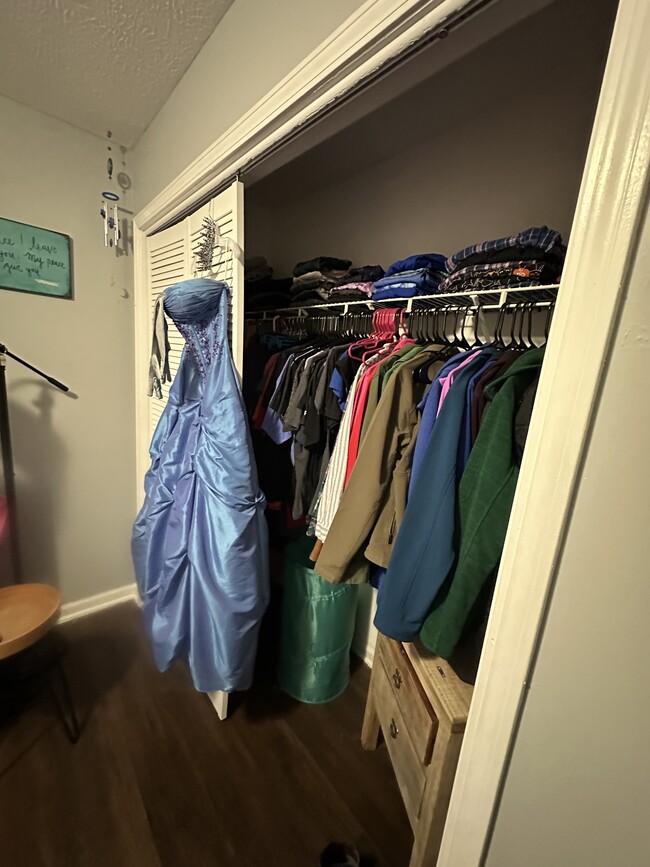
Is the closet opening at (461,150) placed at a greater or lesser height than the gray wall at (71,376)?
greater

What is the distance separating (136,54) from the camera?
1.18 metres

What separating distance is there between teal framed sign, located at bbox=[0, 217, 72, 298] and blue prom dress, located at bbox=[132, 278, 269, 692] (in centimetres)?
79

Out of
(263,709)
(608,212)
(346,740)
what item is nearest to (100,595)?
(263,709)

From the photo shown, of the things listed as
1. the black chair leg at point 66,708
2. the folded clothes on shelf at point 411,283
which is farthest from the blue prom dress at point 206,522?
the folded clothes on shelf at point 411,283

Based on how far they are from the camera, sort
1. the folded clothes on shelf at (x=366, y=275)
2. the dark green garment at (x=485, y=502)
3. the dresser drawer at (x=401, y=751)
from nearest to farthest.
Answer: the dark green garment at (x=485, y=502), the dresser drawer at (x=401, y=751), the folded clothes on shelf at (x=366, y=275)

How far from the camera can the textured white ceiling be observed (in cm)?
103

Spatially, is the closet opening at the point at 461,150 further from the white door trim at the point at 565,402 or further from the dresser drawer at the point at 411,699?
the white door trim at the point at 565,402

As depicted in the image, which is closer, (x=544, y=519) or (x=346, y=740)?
(x=544, y=519)

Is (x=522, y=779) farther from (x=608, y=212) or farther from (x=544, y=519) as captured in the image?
(x=608, y=212)

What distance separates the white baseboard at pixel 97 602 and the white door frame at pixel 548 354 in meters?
1.94

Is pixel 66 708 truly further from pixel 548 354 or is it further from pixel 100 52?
pixel 100 52

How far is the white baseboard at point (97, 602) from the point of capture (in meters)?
1.92

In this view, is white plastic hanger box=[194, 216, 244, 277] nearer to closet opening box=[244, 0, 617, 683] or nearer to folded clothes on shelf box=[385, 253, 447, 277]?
closet opening box=[244, 0, 617, 683]

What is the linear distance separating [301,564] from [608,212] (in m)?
1.42
